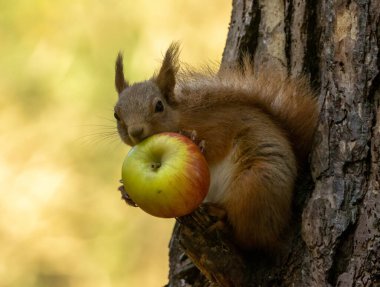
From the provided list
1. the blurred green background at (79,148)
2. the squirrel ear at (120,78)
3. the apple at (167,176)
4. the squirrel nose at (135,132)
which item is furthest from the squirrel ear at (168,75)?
the blurred green background at (79,148)

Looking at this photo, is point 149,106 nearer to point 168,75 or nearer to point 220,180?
point 168,75

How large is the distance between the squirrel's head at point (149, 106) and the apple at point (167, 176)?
0.20 m

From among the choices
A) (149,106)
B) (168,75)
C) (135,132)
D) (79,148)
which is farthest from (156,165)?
(79,148)

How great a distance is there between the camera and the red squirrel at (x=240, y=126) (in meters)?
2.11

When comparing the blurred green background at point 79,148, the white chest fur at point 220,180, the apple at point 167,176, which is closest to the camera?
the apple at point 167,176

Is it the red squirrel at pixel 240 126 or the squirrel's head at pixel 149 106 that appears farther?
the squirrel's head at pixel 149 106

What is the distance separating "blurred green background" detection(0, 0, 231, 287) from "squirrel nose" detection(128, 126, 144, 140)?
2.06 meters

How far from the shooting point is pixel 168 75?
2.48 meters

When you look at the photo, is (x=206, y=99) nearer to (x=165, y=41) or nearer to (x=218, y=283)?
(x=218, y=283)

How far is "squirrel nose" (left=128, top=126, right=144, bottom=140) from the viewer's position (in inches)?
90.0

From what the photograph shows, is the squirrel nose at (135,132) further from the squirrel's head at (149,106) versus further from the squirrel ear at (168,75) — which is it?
the squirrel ear at (168,75)

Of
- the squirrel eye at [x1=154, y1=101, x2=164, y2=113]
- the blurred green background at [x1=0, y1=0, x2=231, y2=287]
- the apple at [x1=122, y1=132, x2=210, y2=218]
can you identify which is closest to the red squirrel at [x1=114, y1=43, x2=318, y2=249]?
the squirrel eye at [x1=154, y1=101, x2=164, y2=113]

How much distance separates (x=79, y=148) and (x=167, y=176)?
2636 mm

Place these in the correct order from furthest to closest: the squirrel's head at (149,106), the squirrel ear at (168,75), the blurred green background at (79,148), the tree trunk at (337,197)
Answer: the blurred green background at (79,148), the squirrel ear at (168,75), the squirrel's head at (149,106), the tree trunk at (337,197)
